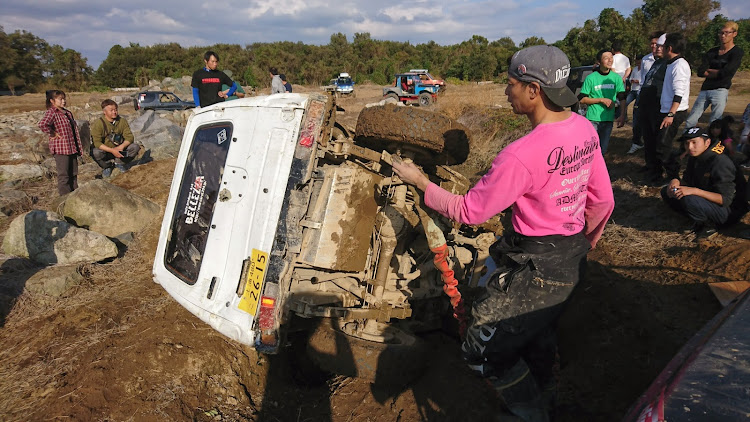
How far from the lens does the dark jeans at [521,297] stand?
1978 millimetres

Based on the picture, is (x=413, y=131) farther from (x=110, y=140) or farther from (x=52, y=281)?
(x=110, y=140)

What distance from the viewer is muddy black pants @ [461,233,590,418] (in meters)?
1.98

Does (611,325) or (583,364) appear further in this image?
(611,325)

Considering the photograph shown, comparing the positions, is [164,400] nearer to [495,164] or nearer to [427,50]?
[495,164]

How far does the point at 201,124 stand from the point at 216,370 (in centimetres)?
190

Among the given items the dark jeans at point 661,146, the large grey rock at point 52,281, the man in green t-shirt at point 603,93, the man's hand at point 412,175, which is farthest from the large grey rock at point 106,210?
the dark jeans at point 661,146

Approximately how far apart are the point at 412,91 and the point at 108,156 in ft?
49.3

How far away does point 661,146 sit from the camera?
5.27 m

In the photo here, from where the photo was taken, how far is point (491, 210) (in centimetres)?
181

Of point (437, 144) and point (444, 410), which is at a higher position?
point (437, 144)

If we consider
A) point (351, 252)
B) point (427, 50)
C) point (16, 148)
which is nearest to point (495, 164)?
point (351, 252)

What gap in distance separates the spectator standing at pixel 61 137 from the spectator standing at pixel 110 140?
27.6 inches

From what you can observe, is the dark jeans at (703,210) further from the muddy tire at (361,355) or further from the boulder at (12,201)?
the boulder at (12,201)

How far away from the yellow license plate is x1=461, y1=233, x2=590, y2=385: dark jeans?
119 centimetres
